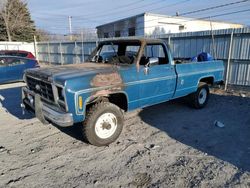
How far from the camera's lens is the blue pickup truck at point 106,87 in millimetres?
3963

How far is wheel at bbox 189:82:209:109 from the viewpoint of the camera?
22.2 feet

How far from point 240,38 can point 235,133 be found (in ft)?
16.4

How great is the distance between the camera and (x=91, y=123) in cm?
420

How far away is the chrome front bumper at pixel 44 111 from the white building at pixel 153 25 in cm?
1849

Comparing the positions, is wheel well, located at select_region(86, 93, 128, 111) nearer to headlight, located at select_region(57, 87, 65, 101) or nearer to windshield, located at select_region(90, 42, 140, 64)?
headlight, located at select_region(57, 87, 65, 101)

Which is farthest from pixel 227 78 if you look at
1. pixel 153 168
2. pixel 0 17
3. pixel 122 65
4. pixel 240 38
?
pixel 0 17

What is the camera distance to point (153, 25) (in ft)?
74.8

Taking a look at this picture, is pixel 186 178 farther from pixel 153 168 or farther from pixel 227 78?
pixel 227 78

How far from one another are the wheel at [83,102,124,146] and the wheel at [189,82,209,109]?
3023 millimetres

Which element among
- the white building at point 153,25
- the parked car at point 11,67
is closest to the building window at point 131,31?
the white building at point 153,25

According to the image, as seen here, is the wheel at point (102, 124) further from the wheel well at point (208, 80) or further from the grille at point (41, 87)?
the wheel well at point (208, 80)

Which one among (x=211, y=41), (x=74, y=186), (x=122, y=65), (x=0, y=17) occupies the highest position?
(x=0, y=17)

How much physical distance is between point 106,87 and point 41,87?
1.32m

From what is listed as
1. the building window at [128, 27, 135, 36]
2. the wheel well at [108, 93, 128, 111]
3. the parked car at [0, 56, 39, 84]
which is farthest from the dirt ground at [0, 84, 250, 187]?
the building window at [128, 27, 135, 36]
